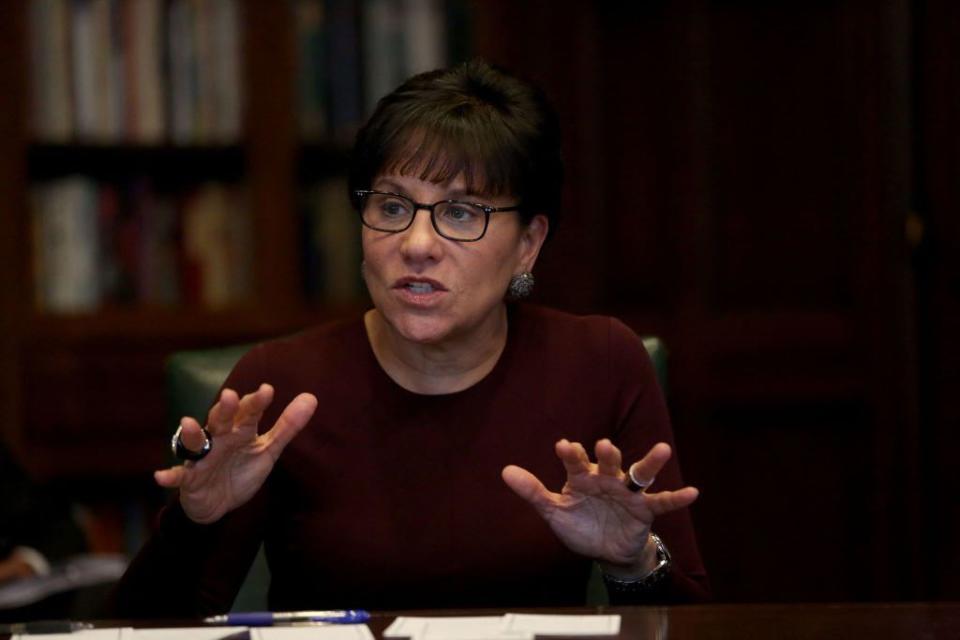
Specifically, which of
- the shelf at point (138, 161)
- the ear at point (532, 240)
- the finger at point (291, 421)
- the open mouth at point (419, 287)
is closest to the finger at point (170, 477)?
the finger at point (291, 421)

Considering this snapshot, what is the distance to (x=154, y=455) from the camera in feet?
10.3

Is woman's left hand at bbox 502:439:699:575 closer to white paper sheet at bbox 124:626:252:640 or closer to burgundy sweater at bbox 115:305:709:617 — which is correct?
burgundy sweater at bbox 115:305:709:617

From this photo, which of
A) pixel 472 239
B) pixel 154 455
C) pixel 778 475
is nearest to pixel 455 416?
pixel 472 239

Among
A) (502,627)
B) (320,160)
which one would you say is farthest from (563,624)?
(320,160)

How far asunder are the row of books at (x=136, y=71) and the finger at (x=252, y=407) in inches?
70.1

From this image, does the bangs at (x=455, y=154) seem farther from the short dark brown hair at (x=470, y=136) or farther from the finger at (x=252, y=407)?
the finger at (x=252, y=407)

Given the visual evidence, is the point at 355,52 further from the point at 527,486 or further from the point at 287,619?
the point at 287,619

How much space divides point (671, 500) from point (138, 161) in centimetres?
206

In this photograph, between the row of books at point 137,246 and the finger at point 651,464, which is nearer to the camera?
the finger at point 651,464

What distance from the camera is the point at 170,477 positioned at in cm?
148

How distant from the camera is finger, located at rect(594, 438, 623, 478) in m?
1.46

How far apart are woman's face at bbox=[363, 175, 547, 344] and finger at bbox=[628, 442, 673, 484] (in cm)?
36

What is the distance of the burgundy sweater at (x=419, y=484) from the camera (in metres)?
1.74

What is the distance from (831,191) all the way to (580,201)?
582 millimetres
